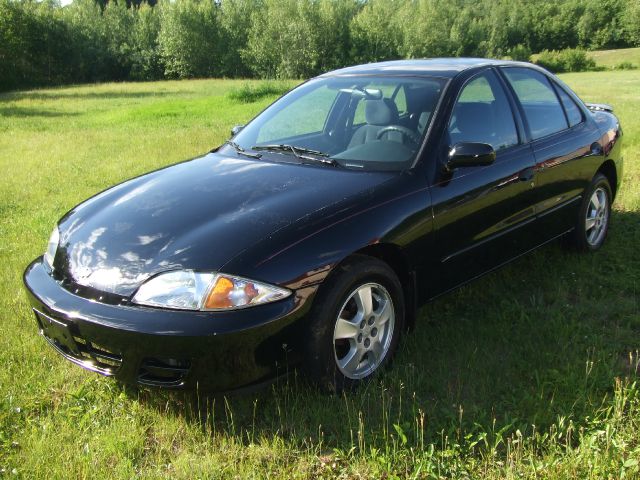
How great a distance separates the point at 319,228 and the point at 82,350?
119 cm

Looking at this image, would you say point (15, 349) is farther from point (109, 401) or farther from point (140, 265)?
point (140, 265)

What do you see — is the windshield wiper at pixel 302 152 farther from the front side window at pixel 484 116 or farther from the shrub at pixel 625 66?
the shrub at pixel 625 66

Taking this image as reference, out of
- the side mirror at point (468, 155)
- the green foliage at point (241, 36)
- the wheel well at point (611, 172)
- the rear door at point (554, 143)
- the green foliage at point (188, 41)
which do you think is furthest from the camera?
the green foliage at point (188, 41)

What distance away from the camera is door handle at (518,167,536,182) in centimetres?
377

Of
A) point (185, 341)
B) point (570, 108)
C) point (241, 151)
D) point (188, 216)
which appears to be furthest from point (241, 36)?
point (185, 341)

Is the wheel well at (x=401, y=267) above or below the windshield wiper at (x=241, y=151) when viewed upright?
below

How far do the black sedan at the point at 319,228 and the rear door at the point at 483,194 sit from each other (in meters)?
0.01

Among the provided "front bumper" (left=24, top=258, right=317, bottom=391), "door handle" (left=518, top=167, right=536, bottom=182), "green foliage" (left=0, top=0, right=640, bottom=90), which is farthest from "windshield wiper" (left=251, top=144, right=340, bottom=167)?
"green foliage" (left=0, top=0, right=640, bottom=90)

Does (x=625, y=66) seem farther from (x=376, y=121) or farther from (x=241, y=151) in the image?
(x=241, y=151)

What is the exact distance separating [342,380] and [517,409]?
0.83 metres

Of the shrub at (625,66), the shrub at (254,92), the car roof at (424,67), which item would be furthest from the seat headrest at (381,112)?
A: the shrub at (625,66)

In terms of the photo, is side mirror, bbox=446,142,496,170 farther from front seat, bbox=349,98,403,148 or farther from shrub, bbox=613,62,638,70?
shrub, bbox=613,62,638,70

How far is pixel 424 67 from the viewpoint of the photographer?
3.92m

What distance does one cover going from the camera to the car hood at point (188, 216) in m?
2.62
